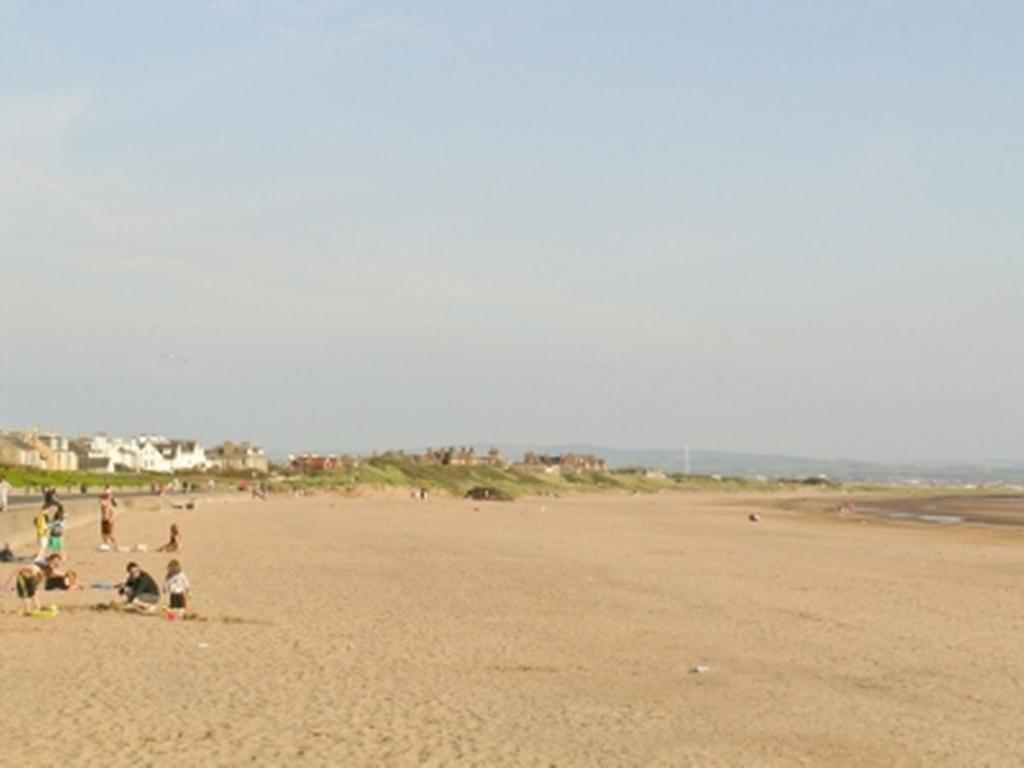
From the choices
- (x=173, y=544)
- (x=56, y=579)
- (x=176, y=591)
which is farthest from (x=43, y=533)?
(x=176, y=591)

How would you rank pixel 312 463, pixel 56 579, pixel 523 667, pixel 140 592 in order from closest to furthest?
pixel 523 667 → pixel 140 592 → pixel 56 579 → pixel 312 463

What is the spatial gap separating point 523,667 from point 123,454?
153423mm

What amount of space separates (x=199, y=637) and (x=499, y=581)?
11200 millimetres

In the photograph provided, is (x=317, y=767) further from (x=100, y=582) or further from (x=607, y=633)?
(x=100, y=582)

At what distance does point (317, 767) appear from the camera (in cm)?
1091

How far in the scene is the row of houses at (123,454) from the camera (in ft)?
409

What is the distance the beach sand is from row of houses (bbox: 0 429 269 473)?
303 feet

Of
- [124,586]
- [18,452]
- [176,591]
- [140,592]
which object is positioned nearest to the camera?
[176,591]

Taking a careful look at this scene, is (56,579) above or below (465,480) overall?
below

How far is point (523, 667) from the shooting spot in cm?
1661

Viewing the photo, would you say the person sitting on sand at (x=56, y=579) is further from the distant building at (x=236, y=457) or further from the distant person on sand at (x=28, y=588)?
the distant building at (x=236, y=457)

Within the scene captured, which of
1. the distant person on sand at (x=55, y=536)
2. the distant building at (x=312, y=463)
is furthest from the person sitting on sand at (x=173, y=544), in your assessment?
the distant building at (x=312, y=463)

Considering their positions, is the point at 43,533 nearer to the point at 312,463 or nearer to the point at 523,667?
the point at 523,667

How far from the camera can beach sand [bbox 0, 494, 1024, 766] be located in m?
12.0
